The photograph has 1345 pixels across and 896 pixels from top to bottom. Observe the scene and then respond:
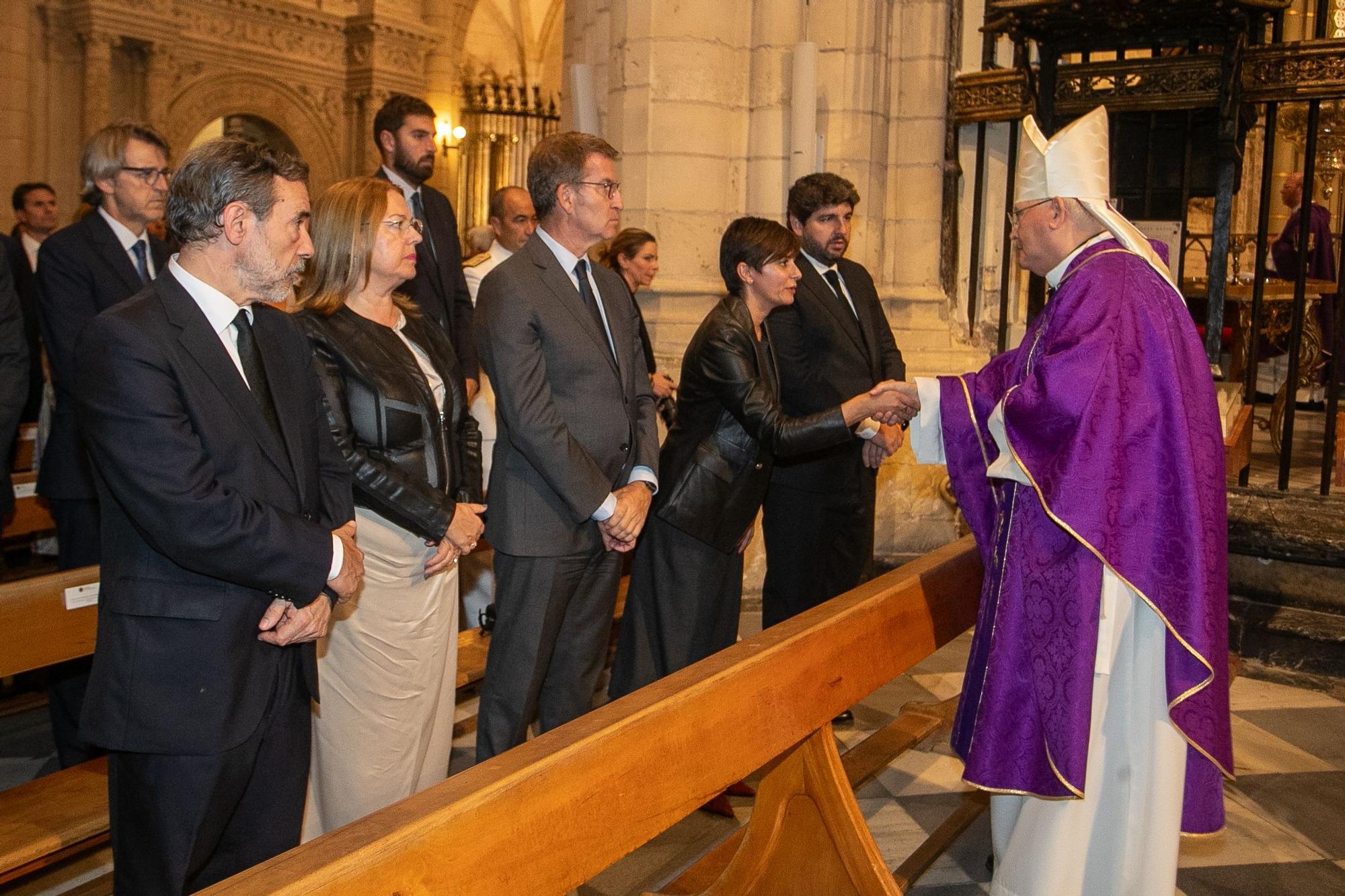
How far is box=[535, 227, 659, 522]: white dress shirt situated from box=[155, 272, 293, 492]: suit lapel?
3.14ft

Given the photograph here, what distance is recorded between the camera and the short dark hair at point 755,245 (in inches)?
128

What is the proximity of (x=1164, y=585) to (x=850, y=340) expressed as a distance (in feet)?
5.39

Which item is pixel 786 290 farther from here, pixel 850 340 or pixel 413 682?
pixel 413 682

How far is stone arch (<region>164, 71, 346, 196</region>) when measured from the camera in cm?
1146

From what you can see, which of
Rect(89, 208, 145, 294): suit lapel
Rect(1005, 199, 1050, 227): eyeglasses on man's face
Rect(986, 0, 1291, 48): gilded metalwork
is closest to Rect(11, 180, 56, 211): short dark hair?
Rect(89, 208, 145, 294): suit lapel

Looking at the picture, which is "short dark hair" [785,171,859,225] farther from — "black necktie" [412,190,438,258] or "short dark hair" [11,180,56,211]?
"short dark hair" [11,180,56,211]

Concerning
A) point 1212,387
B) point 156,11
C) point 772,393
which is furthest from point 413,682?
point 156,11

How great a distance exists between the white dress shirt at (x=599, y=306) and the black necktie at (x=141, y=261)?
1.21 metres

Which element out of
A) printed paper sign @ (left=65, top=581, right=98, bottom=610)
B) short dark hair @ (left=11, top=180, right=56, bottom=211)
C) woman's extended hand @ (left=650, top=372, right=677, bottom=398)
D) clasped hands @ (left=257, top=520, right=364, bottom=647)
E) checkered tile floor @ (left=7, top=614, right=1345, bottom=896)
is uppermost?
short dark hair @ (left=11, top=180, right=56, bottom=211)

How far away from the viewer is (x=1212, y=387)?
2.51 m

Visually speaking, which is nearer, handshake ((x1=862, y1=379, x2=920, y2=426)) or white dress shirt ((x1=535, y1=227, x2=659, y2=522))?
white dress shirt ((x1=535, y1=227, x2=659, y2=522))

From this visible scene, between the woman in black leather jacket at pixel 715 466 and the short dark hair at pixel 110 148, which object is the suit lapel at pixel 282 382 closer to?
the woman in black leather jacket at pixel 715 466

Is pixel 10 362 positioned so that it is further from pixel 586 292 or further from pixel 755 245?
pixel 755 245

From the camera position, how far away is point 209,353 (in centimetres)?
194
